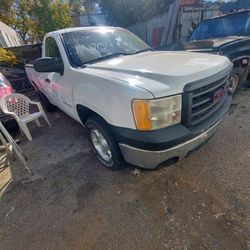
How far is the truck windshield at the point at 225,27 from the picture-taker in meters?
4.84

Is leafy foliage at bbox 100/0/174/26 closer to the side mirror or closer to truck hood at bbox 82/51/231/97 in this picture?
the side mirror

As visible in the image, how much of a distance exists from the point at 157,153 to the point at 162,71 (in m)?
0.82

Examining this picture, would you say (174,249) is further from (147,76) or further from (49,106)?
(49,106)

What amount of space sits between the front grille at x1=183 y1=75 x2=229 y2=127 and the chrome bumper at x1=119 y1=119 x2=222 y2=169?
0.19m

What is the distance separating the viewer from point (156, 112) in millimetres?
1806

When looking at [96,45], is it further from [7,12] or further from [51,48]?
[7,12]

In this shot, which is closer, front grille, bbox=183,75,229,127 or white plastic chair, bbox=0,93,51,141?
front grille, bbox=183,75,229,127

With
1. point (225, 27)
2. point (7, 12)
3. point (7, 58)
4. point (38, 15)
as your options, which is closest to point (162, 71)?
point (225, 27)

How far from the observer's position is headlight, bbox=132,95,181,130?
1.77 m

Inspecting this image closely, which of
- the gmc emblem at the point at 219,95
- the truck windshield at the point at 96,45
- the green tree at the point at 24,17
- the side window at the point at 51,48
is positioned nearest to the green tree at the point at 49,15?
the green tree at the point at 24,17

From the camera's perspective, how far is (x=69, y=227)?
2096 millimetres

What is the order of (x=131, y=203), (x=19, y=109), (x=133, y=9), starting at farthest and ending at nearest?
(x=133, y=9)
(x=19, y=109)
(x=131, y=203)

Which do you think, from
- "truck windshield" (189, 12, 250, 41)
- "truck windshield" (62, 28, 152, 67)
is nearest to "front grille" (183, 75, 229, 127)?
"truck windshield" (62, 28, 152, 67)

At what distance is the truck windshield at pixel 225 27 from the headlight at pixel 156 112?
13.9ft
